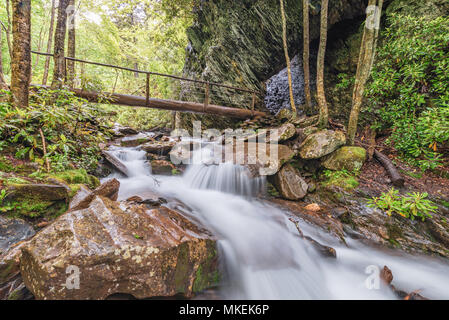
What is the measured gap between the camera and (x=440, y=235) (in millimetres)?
3340

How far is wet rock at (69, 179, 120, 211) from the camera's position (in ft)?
8.20

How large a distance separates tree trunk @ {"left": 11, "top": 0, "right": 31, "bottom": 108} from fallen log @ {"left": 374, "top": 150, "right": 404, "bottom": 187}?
741 cm

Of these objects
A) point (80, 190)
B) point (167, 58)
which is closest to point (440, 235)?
point (80, 190)

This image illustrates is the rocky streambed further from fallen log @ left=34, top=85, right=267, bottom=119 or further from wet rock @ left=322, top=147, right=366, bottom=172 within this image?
fallen log @ left=34, top=85, right=267, bottom=119

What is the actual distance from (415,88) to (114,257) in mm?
7782

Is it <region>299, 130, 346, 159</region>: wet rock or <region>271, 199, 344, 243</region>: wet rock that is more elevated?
<region>299, 130, 346, 159</region>: wet rock

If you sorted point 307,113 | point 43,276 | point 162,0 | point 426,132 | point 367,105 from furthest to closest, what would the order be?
point 162,0 → point 307,113 → point 367,105 → point 426,132 → point 43,276

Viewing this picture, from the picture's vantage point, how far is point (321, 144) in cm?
529

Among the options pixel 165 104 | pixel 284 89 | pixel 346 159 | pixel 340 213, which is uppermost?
pixel 284 89

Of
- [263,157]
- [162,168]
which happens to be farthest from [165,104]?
[263,157]

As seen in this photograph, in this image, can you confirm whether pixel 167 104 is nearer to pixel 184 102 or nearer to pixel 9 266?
pixel 184 102

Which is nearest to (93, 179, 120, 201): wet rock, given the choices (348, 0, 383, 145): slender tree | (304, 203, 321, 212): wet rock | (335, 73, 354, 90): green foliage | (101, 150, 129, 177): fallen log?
(101, 150, 129, 177): fallen log
